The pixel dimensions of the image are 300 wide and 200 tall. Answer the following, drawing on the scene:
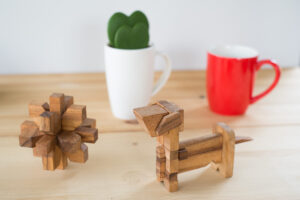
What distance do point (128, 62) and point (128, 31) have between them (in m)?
0.05

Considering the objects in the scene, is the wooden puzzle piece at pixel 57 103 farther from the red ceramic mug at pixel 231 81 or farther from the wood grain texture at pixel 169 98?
the red ceramic mug at pixel 231 81

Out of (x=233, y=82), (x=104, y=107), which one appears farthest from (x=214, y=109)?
(x=104, y=107)

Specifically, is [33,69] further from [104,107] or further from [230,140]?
[230,140]

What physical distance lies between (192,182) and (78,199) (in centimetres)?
15

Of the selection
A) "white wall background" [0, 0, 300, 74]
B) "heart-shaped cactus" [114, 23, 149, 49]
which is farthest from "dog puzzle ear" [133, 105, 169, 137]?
"white wall background" [0, 0, 300, 74]

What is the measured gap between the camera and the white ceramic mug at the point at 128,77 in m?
0.58

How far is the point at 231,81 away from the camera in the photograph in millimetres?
621

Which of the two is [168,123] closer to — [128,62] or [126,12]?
[128,62]

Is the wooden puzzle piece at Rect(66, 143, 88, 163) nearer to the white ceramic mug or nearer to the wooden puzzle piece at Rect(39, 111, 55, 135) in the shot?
the wooden puzzle piece at Rect(39, 111, 55, 135)

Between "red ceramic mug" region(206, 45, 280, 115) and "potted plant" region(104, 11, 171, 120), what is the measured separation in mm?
119

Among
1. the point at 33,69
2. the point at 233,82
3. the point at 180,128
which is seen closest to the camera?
the point at 180,128

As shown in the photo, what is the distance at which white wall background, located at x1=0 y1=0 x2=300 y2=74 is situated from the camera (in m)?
0.78

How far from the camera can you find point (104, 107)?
2.20 ft

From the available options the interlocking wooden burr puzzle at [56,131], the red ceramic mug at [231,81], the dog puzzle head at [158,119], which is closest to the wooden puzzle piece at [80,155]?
the interlocking wooden burr puzzle at [56,131]
